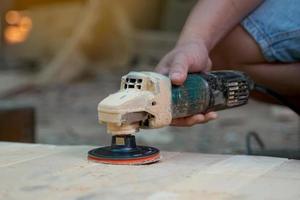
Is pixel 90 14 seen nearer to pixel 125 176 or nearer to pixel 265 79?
pixel 265 79

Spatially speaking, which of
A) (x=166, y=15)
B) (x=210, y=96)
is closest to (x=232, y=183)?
(x=210, y=96)

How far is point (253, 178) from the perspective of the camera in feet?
3.82

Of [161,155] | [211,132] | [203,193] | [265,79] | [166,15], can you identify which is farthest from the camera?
[166,15]

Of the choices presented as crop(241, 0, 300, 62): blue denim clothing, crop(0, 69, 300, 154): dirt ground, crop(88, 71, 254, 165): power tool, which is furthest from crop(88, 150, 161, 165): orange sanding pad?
crop(0, 69, 300, 154): dirt ground

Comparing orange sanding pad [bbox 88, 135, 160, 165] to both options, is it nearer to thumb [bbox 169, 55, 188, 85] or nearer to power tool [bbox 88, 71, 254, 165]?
power tool [bbox 88, 71, 254, 165]

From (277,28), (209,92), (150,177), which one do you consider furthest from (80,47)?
(150,177)

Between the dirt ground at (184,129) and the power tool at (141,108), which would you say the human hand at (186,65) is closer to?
the power tool at (141,108)

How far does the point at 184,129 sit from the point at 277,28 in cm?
150

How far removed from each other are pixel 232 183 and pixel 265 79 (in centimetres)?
76

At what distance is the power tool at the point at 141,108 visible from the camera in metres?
1.26

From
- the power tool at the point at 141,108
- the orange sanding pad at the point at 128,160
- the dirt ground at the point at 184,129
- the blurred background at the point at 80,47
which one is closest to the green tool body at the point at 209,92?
the power tool at the point at 141,108

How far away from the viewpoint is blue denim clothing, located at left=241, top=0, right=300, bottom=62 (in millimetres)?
1726

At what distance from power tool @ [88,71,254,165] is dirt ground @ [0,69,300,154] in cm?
80

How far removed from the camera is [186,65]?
143 centimetres
